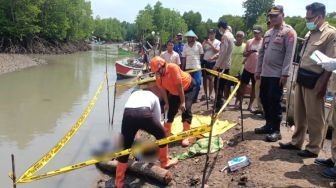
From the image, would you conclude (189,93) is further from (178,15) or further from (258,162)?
(178,15)

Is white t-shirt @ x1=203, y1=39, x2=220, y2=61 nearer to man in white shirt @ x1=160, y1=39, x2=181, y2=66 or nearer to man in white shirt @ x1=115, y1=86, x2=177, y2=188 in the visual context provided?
man in white shirt @ x1=160, y1=39, x2=181, y2=66

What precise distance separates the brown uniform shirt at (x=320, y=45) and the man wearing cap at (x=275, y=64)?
21.4 inches

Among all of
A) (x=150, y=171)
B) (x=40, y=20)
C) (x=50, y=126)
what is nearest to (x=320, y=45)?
(x=150, y=171)

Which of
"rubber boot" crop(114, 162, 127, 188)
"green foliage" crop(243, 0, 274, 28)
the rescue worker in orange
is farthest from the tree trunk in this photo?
"green foliage" crop(243, 0, 274, 28)

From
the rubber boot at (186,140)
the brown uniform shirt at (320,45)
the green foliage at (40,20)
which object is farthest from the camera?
the green foliage at (40,20)

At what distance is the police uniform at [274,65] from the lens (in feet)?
17.6

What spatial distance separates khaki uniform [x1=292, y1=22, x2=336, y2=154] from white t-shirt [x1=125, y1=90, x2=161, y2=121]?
6.46 ft

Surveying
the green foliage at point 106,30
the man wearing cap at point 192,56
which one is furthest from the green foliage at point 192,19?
the man wearing cap at point 192,56

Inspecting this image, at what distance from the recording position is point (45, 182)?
19.3 feet

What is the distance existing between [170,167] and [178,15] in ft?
271

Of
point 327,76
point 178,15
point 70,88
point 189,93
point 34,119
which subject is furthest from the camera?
point 178,15

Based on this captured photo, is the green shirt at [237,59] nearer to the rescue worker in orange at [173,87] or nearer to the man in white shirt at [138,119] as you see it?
the rescue worker in orange at [173,87]

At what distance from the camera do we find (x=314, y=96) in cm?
464

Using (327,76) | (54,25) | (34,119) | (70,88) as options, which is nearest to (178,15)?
(54,25)
